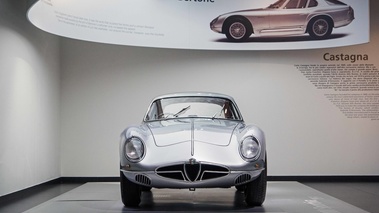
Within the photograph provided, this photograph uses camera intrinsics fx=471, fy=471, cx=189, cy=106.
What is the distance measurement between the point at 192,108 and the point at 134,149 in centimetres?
138

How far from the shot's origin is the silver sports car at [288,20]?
8430 mm

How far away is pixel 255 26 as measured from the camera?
8.52 m

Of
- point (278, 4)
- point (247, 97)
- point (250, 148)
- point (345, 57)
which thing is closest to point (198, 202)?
point (250, 148)

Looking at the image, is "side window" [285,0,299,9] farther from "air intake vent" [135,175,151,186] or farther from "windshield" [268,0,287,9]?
"air intake vent" [135,175,151,186]

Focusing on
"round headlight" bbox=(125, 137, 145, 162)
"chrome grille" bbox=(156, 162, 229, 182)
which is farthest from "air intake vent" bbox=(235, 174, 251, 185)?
"round headlight" bbox=(125, 137, 145, 162)

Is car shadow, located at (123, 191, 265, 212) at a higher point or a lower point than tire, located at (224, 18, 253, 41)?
lower

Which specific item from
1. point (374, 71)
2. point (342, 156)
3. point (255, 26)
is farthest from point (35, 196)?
point (374, 71)

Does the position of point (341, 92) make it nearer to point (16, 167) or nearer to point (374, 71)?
point (374, 71)

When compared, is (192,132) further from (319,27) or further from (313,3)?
(313,3)

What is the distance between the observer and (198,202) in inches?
220

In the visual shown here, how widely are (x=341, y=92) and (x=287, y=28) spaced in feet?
5.48

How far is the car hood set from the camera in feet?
15.5

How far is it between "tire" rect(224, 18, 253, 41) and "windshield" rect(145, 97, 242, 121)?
2.68m

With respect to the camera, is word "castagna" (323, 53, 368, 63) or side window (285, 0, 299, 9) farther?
word "castagna" (323, 53, 368, 63)
